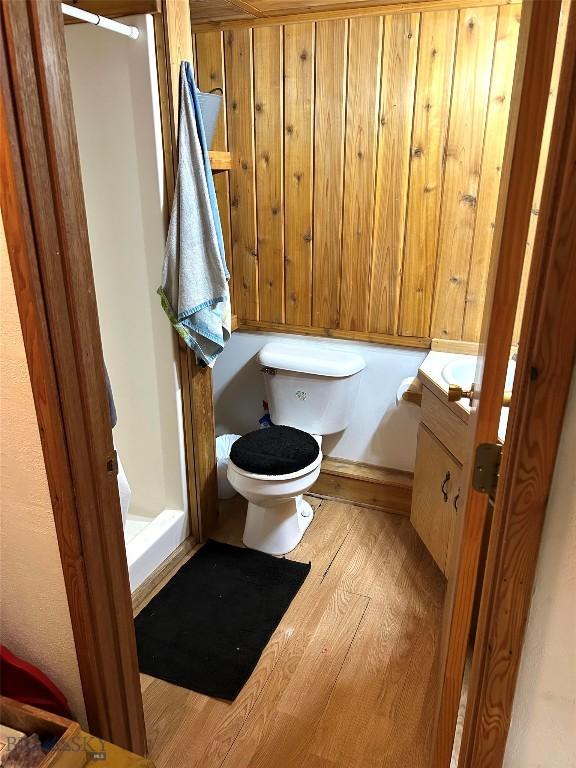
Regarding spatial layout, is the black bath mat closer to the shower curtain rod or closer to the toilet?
the toilet

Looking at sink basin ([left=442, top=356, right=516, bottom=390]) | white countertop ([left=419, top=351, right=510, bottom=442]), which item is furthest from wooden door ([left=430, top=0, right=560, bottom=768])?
sink basin ([left=442, top=356, right=516, bottom=390])

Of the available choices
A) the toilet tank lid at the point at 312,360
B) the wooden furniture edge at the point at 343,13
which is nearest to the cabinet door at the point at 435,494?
the toilet tank lid at the point at 312,360

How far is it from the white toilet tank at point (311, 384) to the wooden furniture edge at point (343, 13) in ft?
4.21

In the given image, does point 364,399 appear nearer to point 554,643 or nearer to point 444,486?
point 444,486

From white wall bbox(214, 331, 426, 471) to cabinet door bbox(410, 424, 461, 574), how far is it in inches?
15.5

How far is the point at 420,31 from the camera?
2041 mm

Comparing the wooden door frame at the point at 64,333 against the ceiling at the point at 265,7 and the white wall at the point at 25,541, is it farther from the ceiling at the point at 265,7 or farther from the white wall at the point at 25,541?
the ceiling at the point at 265,7

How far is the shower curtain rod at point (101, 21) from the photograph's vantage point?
158 centimetres

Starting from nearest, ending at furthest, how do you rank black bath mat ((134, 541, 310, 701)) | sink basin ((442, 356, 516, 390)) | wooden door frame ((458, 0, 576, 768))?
wooden door frame ((458, 0, 576, 768)), black bath mat ((134, 541, 310, 701)), sink basin ((442, 356, 516, 390))

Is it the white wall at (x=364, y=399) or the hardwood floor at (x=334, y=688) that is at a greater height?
the white wall at (x=364, y=399)

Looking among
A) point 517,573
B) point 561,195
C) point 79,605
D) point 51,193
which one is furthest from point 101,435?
point 561,195

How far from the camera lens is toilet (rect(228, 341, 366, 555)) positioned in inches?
87.7

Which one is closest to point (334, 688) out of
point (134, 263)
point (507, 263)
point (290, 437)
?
point (290, 437)

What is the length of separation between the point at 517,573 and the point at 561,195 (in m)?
0.55
